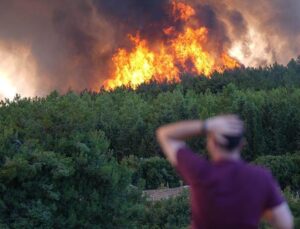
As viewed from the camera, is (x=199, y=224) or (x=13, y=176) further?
(x=13, y=176)

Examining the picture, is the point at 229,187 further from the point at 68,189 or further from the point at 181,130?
the point at 68,189

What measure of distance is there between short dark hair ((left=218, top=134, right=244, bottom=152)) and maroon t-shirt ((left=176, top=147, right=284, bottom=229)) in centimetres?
8

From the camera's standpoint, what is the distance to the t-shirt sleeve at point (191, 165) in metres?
3.56

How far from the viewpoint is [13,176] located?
13.0 m

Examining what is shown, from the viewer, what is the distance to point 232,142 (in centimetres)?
352

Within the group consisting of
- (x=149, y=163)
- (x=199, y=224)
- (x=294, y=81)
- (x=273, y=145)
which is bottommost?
(x=199, y=224)

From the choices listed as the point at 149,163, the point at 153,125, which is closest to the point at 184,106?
the point at 153,125

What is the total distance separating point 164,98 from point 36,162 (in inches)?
2244

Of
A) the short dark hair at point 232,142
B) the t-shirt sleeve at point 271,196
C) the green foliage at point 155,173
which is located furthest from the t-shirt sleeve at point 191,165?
the green foliage at point 155,173

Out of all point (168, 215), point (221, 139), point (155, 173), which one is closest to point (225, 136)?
point (221, 139)

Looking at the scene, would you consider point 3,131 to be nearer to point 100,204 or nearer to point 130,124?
point 100,204

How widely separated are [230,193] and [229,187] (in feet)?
0.11

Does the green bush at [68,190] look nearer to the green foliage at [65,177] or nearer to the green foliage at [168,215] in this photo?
the green foliage at [65,177]

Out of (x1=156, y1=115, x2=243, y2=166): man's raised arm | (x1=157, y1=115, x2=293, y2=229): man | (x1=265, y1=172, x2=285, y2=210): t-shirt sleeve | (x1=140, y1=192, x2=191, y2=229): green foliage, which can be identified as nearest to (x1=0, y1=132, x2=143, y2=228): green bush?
(x1=140, y1=192, x2=191, y2=229): green foliage
